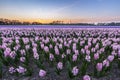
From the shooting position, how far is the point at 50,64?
712 centimetres

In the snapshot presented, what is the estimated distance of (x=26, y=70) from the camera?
6492mm

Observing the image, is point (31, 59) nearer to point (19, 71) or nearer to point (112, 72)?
point (19, 71)

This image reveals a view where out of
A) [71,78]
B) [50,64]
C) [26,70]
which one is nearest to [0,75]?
[26,70]

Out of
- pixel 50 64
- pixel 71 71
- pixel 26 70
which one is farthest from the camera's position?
pixel 50 64

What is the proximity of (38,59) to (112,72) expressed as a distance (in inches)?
80.4

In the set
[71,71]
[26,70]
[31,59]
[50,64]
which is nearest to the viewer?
[71,71]

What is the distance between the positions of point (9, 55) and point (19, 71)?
145 centimetres

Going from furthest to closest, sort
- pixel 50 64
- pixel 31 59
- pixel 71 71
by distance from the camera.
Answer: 1. pixel 31 59
2. pixel 50 64
3. pixel 71 71

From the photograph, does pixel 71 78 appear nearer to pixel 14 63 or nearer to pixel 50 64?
pixel 50 64

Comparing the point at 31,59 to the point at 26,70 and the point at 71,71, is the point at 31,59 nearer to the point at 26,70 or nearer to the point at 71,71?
the point at 26,70

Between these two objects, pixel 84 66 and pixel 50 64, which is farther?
pixel 50 64

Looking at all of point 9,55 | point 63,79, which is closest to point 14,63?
point 9,55

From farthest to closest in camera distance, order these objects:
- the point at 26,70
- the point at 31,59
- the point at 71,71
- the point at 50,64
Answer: the point at 31,59 → the point at 50,64 → the point at 26,70 → the point at 71,71

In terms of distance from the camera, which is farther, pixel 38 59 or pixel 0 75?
pixel 38 59
